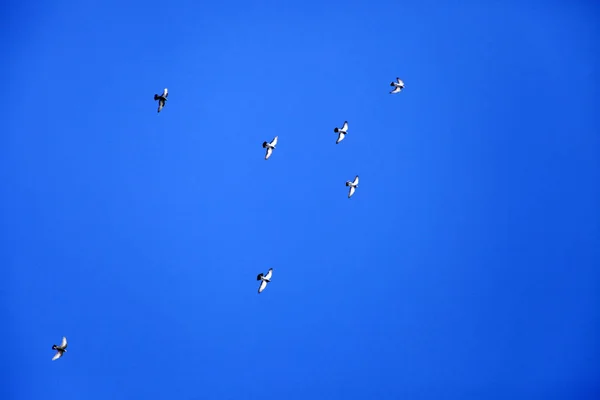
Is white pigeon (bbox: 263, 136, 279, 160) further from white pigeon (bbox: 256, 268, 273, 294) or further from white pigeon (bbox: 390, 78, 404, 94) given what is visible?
white pigeon (bbox: 390, 78, 404, 94)

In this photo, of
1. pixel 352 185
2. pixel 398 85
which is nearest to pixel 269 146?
pixel 352 185

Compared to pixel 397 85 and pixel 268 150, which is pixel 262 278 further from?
pixel 397 85

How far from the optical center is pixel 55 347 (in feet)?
121

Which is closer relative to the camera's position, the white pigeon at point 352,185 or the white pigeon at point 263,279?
the white pigeon at point 263,279

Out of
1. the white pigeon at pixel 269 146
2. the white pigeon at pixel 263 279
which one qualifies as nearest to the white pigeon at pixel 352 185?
Answer: the white pigeon at pixel 269 146

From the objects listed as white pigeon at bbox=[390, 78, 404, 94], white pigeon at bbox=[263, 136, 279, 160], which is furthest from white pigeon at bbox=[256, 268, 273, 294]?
white pigeon at bbox=[390, 78, 404, 94]

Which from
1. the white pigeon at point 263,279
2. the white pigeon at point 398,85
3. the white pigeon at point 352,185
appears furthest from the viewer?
the white pigeon at point 352,185

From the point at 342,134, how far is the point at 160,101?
535 inches

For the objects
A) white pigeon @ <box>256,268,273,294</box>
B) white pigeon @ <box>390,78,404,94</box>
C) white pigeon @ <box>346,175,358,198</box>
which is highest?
white pigeon @ <box>390,78,404,94</box>

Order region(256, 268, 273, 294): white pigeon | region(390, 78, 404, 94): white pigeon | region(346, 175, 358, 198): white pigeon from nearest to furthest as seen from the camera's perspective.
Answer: region(256, 268, 273, 294): white pigeon < region(390, 78, 404, 94): white pigeon < region(346, 175, 358, 198): white pigeon

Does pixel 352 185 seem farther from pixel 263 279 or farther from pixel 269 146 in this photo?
pixel 263 279

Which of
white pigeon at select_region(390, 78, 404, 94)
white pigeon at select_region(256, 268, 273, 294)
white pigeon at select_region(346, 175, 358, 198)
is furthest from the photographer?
white pigeon at select_region(346, 175, 358, 198)

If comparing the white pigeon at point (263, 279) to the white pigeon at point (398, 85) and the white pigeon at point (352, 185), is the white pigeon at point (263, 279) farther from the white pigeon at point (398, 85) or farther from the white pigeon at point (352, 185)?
the white pigeon at point (398, 85)

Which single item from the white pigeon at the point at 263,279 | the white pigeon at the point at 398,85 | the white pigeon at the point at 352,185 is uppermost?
the white pigeon at the point at 398,85
